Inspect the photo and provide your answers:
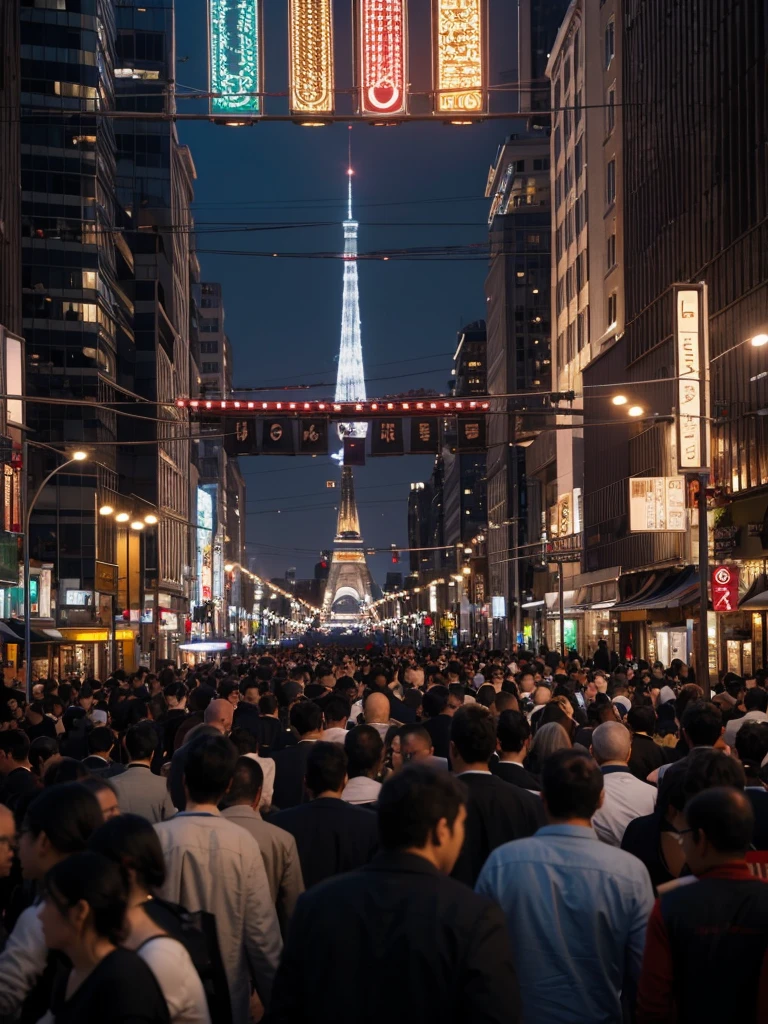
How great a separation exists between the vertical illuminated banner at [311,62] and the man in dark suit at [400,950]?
980 inches

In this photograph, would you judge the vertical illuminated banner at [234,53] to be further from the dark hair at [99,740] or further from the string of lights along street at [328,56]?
the dark hair at [99,740]

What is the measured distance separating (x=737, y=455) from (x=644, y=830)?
111 ft

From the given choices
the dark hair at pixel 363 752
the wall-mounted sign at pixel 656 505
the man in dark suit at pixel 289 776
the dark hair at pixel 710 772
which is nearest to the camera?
the dark hair at pixel 710 772

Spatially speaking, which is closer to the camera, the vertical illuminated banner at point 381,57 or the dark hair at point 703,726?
the dark hair at point 703,726

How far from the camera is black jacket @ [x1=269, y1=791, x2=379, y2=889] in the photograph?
738cm

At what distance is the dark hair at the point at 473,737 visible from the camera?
7.50 m

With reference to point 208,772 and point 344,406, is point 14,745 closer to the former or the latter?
point 208,772

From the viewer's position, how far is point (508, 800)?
7.25m

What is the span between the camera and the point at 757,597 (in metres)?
35.2

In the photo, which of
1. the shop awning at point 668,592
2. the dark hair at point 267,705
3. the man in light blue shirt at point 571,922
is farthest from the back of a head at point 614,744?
the shop awning at point 668,592

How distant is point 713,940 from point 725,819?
41 centimetres

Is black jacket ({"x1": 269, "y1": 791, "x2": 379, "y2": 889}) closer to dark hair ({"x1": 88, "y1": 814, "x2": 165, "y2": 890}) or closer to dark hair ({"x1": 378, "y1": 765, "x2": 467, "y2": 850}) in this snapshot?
dark hair ({"x1": 88, "y1": 814, "x2": 165, "y2": 890})

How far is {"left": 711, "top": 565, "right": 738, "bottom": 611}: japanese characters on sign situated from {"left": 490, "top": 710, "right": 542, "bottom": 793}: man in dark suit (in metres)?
19.7

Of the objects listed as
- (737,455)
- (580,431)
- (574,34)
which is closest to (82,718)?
(737,455)
